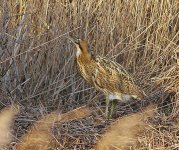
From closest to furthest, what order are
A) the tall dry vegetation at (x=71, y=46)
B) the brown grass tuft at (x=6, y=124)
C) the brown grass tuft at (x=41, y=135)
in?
1. the brown grass tuft at (x=6, y=124)
2. the brown grass tuft at (x=41, y=135)
3. the tall dry vegetation at (x=71, y=46)

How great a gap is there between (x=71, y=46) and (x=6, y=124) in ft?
6.78

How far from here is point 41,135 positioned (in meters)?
3.30

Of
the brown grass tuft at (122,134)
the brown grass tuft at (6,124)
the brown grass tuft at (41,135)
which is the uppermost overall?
the brown grass tuft at (6,124)

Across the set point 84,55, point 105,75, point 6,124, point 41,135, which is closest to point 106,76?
point 105,75

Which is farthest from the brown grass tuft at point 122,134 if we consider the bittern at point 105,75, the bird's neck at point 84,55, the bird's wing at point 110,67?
the bird's neck at point 84,55

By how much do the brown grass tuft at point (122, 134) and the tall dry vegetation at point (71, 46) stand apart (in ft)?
1.55

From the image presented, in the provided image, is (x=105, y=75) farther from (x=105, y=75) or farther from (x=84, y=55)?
(x=84, y=55)

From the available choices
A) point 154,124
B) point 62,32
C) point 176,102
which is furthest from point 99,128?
point 62,32

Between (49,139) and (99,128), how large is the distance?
0.47 meters

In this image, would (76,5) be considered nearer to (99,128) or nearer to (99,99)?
(99,99)

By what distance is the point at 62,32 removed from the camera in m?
4.32

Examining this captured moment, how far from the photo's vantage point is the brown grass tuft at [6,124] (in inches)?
93.2

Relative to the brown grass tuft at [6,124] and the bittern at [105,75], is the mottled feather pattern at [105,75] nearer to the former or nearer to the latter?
the bittern at [105,75]

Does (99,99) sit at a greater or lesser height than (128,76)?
lesser
